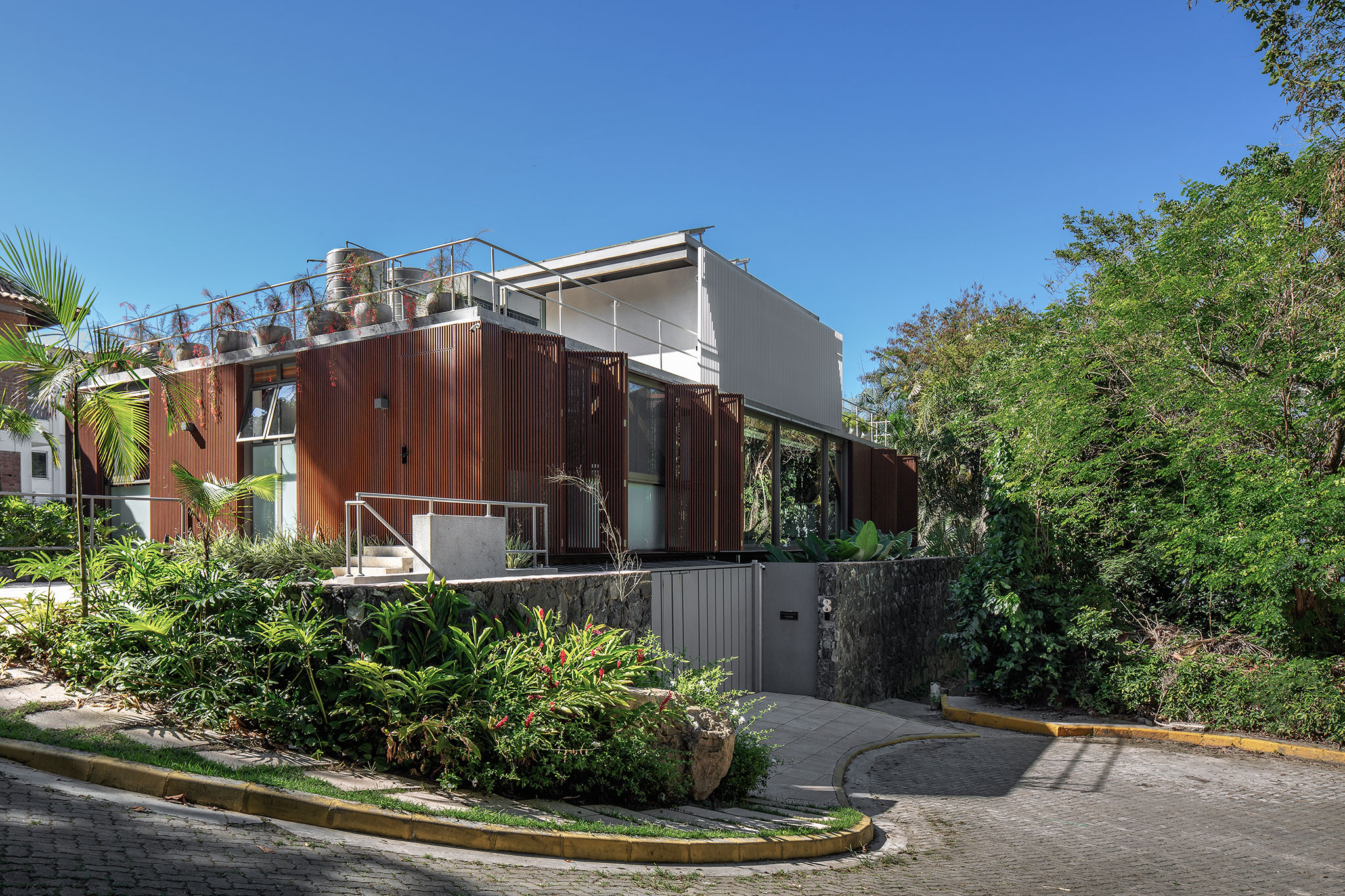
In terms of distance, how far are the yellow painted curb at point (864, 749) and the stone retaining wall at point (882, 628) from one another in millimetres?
1803

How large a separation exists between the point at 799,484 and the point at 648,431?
7.11 metres

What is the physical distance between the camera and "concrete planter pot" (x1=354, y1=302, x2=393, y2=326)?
12367mm

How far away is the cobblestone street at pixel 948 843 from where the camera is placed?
3.94 meters

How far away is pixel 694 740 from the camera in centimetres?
664

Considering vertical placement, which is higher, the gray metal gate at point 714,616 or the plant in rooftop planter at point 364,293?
the plant in rooftop planter at point 364,293

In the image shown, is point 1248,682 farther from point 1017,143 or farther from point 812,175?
point 812,175

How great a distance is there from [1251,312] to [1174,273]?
126 cm

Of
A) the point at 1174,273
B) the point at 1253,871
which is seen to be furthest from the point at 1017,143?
the point at 1253,871

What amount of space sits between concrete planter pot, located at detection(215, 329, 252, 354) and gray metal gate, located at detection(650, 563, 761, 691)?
8.58 meters

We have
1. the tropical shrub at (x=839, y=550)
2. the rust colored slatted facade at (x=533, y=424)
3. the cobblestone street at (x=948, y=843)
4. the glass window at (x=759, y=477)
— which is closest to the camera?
the cobblestone street at (x=948, y=843)

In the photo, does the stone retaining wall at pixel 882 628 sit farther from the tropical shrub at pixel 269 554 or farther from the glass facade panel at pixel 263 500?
the glass facade panel at pixel 263 500

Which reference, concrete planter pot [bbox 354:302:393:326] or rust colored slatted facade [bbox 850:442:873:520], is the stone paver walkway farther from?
rust colored slatted facade [bbox 850:442:873:520]

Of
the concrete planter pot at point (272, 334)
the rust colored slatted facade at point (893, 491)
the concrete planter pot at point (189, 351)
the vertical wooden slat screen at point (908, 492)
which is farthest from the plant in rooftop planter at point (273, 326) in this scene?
the vertical wooden slat screen at point (908, 492)

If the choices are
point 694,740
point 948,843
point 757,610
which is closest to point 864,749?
point 757,610
